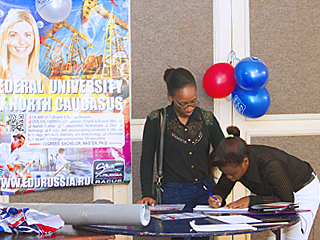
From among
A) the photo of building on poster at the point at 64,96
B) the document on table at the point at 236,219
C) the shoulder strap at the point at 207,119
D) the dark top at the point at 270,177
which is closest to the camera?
the document on table at the point at 236,219

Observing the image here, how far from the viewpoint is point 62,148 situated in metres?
2.82

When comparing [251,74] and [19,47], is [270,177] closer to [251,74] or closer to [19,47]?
[251,74]

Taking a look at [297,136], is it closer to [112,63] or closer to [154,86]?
[154,86]

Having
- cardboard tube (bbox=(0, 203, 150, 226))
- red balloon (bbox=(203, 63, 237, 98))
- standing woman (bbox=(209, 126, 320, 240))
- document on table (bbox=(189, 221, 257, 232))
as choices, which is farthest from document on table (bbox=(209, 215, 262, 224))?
red balloon (bbox=(203, 63, 237, 98))

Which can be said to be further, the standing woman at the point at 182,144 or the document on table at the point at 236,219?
the standing woman at the point at 182,144

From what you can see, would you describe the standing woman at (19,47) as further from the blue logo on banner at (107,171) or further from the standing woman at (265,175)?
the standing woman at (265,175)

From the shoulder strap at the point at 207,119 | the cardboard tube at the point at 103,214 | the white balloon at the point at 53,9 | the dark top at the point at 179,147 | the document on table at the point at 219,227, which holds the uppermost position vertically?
the white balloon at the point at 53,9

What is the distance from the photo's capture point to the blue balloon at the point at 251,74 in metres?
2.50

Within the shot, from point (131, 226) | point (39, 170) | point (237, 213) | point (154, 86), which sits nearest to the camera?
point (131, 226)

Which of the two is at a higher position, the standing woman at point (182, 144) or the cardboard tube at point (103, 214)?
the standing woman at point (182, 144)

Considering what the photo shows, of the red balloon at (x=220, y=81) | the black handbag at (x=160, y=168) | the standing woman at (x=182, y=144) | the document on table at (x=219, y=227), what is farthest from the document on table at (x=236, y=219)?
the red balloon at (x=220, y=81)

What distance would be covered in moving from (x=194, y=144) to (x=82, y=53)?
1237 mm

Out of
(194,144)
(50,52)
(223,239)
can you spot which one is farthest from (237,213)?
(50,52)

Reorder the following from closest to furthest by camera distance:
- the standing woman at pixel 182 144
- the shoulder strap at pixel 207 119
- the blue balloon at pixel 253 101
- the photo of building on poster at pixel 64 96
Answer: the standing woman at pixel 182 144 < the shoulder strap at pixel 207 119 < the blue balloon at pixel 253 101 < the photo of building on poster at pixel 64 96
